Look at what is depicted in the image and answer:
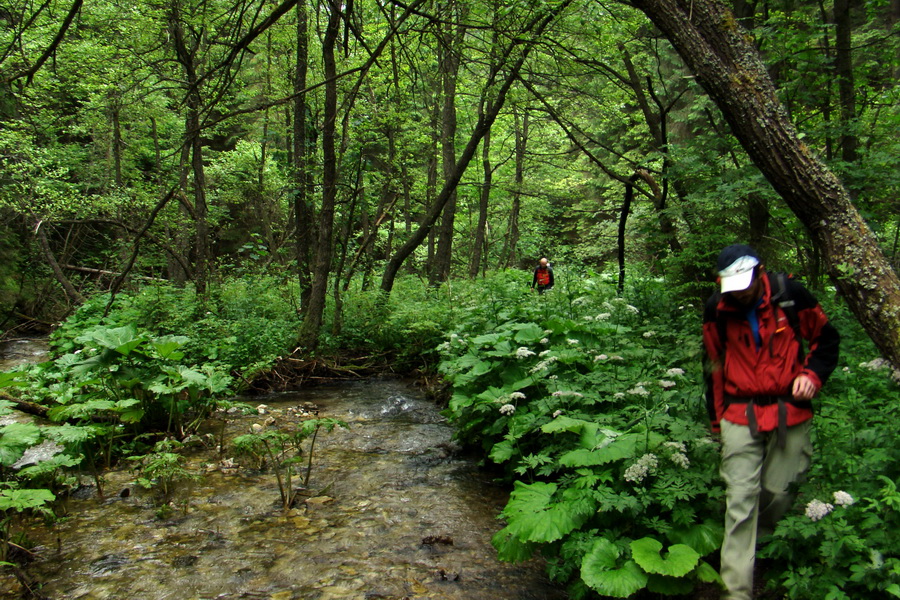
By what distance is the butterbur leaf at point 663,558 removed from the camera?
2697mm

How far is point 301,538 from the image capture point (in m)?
4.11

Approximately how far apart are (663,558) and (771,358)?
1.29 meters

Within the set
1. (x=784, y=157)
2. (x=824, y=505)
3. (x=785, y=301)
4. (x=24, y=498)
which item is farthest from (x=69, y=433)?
(x=784, y=157)

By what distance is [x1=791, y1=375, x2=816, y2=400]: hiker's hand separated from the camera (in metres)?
A: 2.88

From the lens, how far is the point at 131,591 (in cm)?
333

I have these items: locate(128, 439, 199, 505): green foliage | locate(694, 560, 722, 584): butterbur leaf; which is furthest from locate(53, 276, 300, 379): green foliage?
locate(694, 560, 722, 584): butterbur leaf

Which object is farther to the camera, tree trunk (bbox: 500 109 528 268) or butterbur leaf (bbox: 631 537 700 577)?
tree trunk (bbox: 500 109 528 268)

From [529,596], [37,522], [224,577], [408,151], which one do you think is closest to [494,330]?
[529,596]

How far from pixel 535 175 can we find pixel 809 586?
2203 centimetres

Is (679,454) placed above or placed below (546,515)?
above

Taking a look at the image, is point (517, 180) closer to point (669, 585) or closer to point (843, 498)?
point (669, 585)

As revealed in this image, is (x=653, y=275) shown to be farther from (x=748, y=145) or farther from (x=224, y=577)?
(x=224, y=577)

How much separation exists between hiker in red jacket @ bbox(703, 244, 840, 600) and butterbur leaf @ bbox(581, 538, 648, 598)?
0.50m

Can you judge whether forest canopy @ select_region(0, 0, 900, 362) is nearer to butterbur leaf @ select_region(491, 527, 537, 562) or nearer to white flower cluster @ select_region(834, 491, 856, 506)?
white flower cluster @ select_region(834, 491, 856, 506)
